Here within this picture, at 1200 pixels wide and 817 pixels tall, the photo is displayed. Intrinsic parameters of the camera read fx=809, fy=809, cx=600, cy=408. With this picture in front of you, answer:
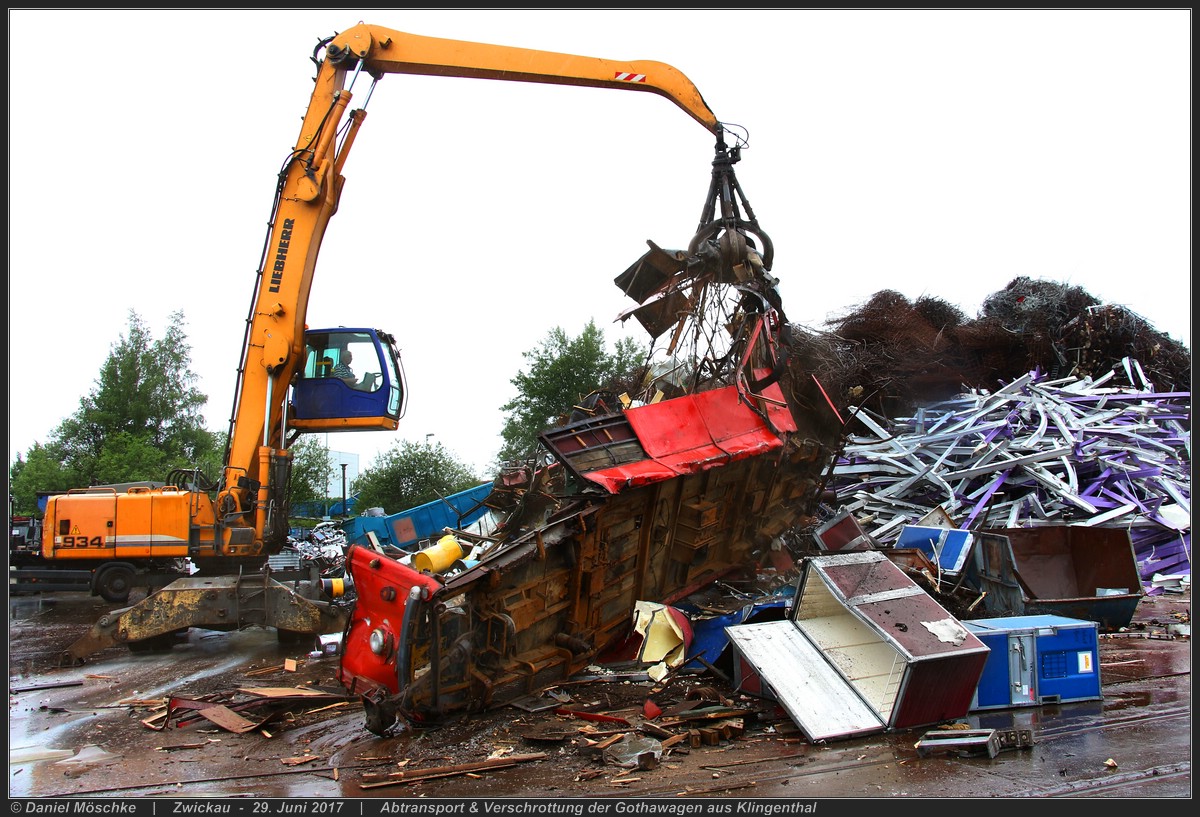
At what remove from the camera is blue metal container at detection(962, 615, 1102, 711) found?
20.0 feet

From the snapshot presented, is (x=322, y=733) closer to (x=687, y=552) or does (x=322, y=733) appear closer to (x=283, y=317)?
(x=687, y=552)

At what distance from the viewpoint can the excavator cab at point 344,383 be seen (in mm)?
10297

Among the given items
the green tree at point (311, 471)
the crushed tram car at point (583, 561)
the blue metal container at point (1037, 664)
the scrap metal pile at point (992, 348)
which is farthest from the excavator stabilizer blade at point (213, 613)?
the green tree at point (311, 471)

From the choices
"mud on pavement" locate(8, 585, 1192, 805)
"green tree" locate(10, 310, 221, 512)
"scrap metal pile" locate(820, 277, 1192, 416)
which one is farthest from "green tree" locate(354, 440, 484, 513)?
"mud on pavement" locate(8, 585, 1192, 805)

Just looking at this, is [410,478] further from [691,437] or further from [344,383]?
[691,437]

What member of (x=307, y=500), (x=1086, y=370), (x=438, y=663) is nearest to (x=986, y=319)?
(x=1086, y=370)

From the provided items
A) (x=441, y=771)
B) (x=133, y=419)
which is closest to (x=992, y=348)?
(x=441, y=771)

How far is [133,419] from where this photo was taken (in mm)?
32562

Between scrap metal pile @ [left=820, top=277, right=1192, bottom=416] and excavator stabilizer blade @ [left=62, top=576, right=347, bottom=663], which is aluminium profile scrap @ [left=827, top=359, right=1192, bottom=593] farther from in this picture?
excavator stabilizer blade @ [left=62, top=576, right=347, bottom=663]

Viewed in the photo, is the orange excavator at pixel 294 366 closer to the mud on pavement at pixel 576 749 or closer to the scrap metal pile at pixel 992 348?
the mud on pavement at pixel 576 749

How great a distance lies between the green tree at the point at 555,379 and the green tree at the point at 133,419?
11.0 metres

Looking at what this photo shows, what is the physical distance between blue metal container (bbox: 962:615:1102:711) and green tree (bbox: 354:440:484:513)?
23210mm

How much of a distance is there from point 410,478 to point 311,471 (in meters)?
3.72

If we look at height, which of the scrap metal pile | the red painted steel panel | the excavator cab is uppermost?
the scrap metal pile
